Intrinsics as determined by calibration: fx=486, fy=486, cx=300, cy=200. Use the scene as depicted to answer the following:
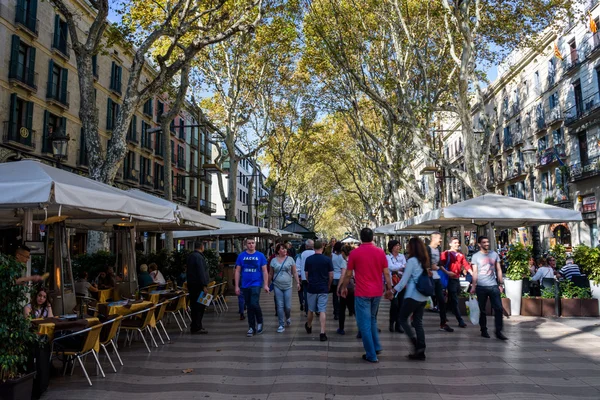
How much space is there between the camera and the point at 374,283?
248 inches

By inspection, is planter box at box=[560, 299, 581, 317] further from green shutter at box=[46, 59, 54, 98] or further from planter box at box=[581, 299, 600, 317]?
green shutter at box=[46, 59, 54, 98]

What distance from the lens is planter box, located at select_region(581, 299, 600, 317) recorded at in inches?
390

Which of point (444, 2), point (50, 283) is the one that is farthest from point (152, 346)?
point (444, 2)

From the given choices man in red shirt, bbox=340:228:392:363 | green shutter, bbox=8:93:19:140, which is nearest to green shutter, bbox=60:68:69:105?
green shutter, bbox=8:93:19:140

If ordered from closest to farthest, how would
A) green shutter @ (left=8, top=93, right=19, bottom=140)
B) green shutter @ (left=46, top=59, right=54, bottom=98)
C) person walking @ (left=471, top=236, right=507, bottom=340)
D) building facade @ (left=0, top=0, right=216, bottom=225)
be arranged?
person walking @ (left=471, top=236, right=507, bottom=340), green shutter @ (left=8, top=93, right=19, bottom=140), building facade @ (left=0, top=0, right=216, bottom=225), green shutter @ (left=46, top=59, right=54, bottom=98)

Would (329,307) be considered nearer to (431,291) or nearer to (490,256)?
(490,256)

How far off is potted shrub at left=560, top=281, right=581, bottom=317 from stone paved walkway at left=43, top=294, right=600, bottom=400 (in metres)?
1.67

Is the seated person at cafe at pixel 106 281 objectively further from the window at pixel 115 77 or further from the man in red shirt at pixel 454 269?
the window at pixel 115 77

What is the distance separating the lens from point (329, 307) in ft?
41.3

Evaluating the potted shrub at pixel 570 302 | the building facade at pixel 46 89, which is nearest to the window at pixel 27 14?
the building facade at pixel 46 89

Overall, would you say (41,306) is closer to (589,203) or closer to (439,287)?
(439,287)

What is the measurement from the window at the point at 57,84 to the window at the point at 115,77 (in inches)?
190

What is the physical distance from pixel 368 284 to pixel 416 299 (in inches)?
26.0

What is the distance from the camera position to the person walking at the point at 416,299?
20.8ft
